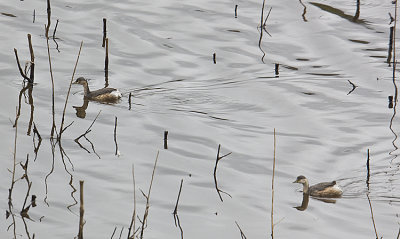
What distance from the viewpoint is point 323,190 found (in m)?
11.0

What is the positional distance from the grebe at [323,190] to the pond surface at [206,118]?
13 cm

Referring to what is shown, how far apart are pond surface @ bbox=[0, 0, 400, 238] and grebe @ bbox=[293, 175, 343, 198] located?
0.13 meters

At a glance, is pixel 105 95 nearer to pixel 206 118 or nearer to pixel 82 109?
pixel 82 109

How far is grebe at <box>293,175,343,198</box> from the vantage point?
36.0 ft

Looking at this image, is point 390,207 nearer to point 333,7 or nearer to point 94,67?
point 94,67

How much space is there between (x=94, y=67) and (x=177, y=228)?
7.11 meters

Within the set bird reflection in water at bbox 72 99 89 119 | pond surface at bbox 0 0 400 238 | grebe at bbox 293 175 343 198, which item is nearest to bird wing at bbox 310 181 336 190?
grebe at bbox 293 175 343 198

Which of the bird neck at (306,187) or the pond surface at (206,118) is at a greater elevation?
the bird neck at (306,187)

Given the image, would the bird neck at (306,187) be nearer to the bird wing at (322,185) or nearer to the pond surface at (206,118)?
the bird wing at (322,185)

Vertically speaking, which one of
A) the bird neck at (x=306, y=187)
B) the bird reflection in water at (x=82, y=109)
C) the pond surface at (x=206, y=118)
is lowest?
the bird reflection in water at (x=82, y=109)

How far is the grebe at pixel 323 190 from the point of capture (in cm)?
Result: 1097

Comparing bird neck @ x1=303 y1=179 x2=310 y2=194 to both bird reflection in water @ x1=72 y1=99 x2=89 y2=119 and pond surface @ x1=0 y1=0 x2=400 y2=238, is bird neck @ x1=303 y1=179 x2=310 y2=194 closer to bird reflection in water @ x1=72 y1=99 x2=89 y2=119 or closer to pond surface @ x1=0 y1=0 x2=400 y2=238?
pond surface @ x1=0 y1=0 x2=400 y2=238

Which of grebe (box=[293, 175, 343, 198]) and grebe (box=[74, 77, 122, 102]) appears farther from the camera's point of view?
grebe (box=[74, 77, 122, 102])

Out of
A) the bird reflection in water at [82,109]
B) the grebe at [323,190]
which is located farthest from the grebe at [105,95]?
the grebe at [323,190]
